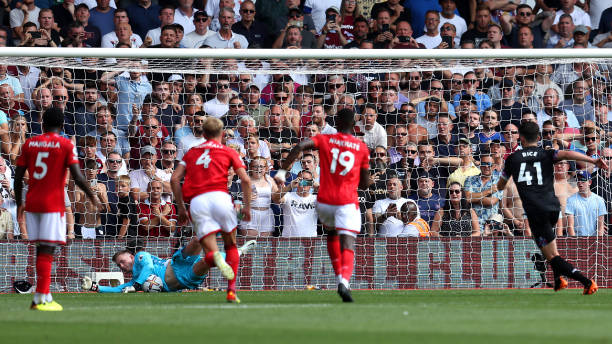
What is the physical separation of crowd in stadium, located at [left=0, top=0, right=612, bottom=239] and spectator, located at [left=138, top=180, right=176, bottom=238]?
2 cm

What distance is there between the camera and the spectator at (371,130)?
56.4 ft

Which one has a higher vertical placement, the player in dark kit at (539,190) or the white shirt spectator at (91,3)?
the white shirt spectator at (91,3)

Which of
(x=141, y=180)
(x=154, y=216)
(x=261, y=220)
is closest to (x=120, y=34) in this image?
(x=141, y=180)

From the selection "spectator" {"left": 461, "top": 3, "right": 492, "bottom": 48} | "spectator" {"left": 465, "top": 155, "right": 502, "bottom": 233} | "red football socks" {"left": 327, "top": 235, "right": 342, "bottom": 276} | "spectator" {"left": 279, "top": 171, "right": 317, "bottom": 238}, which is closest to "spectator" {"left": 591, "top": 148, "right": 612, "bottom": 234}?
"spectator" {"left": 465, "top": 155, "right": 502, "bottom": 233}

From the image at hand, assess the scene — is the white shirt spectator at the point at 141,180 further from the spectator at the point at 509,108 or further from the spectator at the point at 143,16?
the spectator at the point at 509,108

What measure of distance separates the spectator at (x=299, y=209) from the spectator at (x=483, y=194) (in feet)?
8.83

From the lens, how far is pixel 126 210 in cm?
1627

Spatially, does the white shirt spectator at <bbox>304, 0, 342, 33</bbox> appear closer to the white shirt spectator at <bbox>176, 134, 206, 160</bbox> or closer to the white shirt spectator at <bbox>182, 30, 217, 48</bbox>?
the white shirt spectator at <bbox>182, 30, 217, 48</bbox>

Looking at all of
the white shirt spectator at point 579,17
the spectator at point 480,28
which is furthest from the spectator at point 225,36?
the white shirt spectator at point 579,17

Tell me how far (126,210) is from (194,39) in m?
4.89

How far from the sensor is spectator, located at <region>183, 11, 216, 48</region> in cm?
1967

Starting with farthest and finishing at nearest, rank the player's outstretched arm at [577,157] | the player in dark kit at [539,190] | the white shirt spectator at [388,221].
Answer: the white shirt spectator at [388,221] → the player in dark kit at [539,190] → the player's outstretched arm at [577,157]

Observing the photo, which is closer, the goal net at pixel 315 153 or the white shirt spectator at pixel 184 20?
the goal net at pixel 315 153

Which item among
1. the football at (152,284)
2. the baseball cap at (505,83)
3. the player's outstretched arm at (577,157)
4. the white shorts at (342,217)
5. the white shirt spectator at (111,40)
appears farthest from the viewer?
the white shirt spectator at (111,40)
